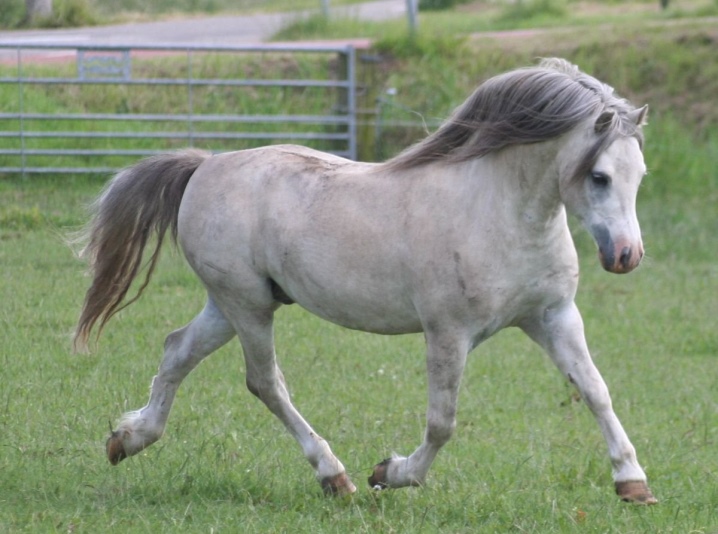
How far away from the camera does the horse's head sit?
14.1 ft

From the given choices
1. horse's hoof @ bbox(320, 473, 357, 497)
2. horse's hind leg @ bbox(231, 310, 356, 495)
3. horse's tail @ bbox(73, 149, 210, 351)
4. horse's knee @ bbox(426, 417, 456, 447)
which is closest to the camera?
horse's knee @ bbox(426, 417, 456, 447)

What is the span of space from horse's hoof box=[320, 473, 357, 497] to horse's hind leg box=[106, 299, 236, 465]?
80 cm

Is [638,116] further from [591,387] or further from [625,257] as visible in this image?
[591,387]

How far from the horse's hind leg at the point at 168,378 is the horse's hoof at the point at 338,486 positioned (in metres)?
0.80

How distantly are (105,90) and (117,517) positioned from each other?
9981 millimetres

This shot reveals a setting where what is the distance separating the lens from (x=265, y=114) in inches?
591

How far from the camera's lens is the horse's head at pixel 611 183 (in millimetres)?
4285

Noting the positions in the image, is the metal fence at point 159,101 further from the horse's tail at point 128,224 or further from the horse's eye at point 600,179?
the horse's eye at point 600,179

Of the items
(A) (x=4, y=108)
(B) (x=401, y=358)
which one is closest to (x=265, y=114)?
(A) (x=4, y=108)

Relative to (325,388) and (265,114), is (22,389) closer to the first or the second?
(325,388)

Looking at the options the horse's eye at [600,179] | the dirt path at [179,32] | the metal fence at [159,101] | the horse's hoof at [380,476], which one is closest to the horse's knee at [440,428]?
the horse's hoof at [380,476]

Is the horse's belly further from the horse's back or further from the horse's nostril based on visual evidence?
the horse's nostril

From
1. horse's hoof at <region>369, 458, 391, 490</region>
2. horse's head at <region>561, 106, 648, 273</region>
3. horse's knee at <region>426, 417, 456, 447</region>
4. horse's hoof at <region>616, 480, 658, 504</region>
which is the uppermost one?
horse's head at <region>561, 106, 648, 273</region>

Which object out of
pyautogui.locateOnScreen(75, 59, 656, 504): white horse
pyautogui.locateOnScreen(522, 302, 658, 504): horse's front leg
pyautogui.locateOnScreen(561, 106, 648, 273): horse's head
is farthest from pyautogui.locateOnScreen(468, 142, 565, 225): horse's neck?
pyautogui.locateOnScreen(522, 302, 658, 504): horse's front leg
